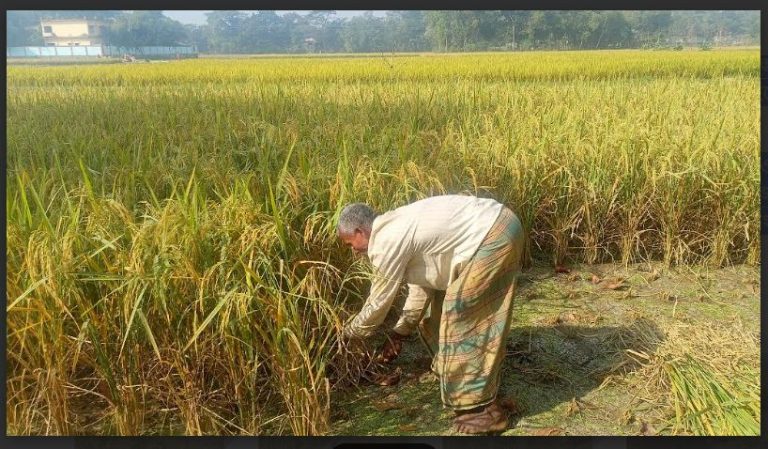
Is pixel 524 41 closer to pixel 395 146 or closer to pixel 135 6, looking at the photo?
pixel 395 146

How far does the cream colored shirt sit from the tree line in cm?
60

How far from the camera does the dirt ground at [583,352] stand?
2.01 m

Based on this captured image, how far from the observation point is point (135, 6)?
202 centimetres

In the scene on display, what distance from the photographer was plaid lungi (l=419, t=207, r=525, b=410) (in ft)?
6.02

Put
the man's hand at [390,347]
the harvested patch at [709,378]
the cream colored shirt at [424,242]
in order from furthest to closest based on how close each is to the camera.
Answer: the man's hand at [390,347]
the harvested patch at [709,378]
the cream colored shirt at [424,242]

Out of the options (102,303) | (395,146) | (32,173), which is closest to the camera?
(102,303)

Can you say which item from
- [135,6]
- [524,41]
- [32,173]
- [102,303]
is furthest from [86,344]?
[524,41]

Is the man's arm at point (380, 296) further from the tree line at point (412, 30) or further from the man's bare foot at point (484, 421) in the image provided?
the tree line at point (412, 30)

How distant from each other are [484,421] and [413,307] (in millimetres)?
421

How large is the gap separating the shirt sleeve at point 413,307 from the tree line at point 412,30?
2.67 ft

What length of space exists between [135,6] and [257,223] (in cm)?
81

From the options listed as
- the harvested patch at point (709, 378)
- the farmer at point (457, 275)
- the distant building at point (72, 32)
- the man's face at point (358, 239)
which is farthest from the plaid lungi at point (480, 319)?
the distant building at point (72, 32)

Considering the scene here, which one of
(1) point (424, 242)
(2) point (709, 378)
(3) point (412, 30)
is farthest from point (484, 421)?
(3) point (412, 30)

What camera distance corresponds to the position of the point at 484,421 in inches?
77.5
